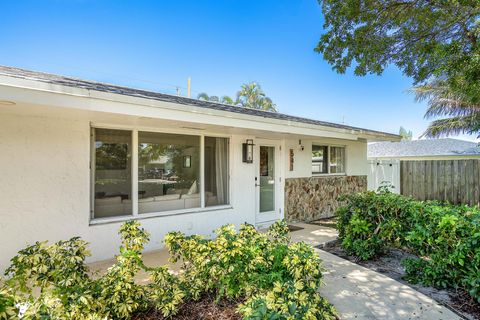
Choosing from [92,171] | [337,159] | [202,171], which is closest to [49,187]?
[92,171]

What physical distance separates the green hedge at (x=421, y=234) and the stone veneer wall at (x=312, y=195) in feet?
9.71

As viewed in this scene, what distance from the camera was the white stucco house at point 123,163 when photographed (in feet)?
13.4

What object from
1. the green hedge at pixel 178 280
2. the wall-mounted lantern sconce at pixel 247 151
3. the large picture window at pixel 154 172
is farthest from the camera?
the wall-mounted lantern sconce at pixel 247 151

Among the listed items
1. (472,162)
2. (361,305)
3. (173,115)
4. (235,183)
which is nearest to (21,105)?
A: (173,115)

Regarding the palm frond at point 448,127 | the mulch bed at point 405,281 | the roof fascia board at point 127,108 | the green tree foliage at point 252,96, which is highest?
the green tree foliage at point 252,96

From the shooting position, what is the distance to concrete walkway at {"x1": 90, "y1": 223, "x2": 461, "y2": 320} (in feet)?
10.4

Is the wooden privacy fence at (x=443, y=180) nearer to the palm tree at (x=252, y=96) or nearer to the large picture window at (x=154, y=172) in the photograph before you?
the large picture window at (x=154, y=172)

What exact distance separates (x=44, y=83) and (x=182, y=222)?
3784 mm

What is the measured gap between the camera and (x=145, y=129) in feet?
18.3

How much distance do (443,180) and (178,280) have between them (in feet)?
38.2

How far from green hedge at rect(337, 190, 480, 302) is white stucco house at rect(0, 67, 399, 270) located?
8.39 feet

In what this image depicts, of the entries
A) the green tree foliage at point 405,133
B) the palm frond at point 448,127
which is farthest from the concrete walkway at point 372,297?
the green tree foliage at point 405,133

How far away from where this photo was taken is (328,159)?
9.73m

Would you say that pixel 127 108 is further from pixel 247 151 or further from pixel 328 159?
pixel 328 159
